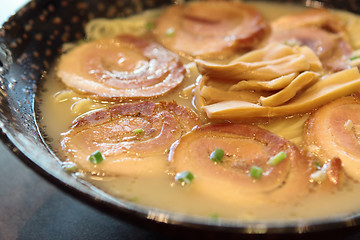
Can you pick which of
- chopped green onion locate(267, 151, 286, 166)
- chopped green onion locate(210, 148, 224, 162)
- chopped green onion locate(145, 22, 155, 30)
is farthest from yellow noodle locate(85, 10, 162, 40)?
chopped green onion locate(267, 151, 286, 166)

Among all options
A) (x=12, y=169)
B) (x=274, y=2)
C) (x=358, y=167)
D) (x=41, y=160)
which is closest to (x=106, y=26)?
(x=12, y=169)

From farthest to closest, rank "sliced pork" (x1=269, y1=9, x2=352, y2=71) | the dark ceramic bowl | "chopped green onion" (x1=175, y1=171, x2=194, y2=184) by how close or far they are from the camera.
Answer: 1. "sliced pork" (x1=269, y1=9, x2=352, y2=71)
2. "chopped green onion" (x1=175, y1=171, x2=194, y2=184)
3. the dark ceramic bowl

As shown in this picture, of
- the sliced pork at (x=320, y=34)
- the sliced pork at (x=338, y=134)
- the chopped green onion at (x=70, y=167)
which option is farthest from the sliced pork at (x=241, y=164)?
the sliced pork at (x=320, y=34)

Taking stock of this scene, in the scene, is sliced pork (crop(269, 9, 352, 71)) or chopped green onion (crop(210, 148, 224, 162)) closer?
chopped green onion (crop(210, 148, 224, 162))

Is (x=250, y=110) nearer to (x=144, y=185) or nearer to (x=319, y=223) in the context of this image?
(x=144, y=185)

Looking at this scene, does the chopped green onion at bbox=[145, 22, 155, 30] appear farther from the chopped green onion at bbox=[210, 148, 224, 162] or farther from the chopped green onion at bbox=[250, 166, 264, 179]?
the chopped green onion at bbox=[250, 166, 264, 179]

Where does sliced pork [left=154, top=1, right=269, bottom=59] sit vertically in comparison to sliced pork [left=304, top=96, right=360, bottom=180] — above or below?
above
